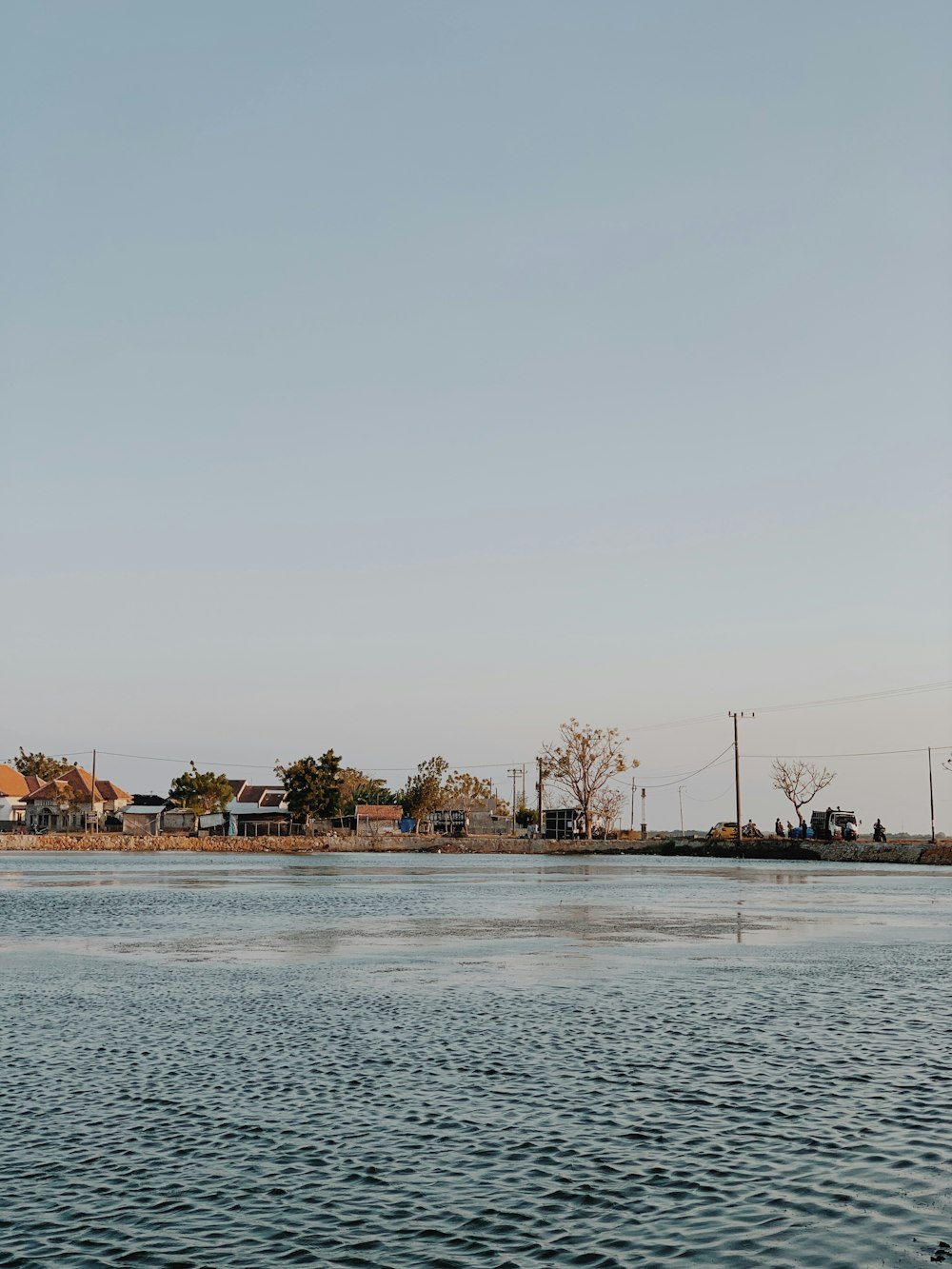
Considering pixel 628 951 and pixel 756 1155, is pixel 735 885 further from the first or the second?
pixel 756 1155

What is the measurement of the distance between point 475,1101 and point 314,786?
469ft

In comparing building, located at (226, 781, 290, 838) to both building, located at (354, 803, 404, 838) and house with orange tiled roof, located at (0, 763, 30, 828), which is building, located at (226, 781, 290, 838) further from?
house with orange tiled roof, located at (0, 763, 30, 828)

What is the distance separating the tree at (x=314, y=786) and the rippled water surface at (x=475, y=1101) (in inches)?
4810

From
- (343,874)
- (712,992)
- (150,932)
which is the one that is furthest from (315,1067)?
(343,874)

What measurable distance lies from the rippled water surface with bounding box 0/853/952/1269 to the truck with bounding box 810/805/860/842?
90.7 meters

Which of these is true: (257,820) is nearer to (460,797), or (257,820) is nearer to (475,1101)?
(460,797)

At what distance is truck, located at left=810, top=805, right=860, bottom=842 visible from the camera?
121125mm

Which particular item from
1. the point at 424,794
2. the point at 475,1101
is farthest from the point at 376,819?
the point at 475,1101

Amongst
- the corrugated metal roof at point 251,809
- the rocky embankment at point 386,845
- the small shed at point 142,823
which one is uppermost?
the corrugated metal roof at point 251,809

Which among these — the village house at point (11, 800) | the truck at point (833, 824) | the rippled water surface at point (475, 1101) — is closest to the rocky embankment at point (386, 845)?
the truck at point (833, 824)

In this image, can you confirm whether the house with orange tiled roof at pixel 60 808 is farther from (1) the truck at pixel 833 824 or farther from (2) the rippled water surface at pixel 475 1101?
(2) the rippled water surface at pixel 475 1101

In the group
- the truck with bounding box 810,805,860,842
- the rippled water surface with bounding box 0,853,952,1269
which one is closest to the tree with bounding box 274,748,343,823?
the truck with bounding box 810,805,860,842

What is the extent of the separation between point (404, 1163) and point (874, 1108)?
604cm

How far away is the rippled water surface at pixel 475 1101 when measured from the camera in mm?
10148
